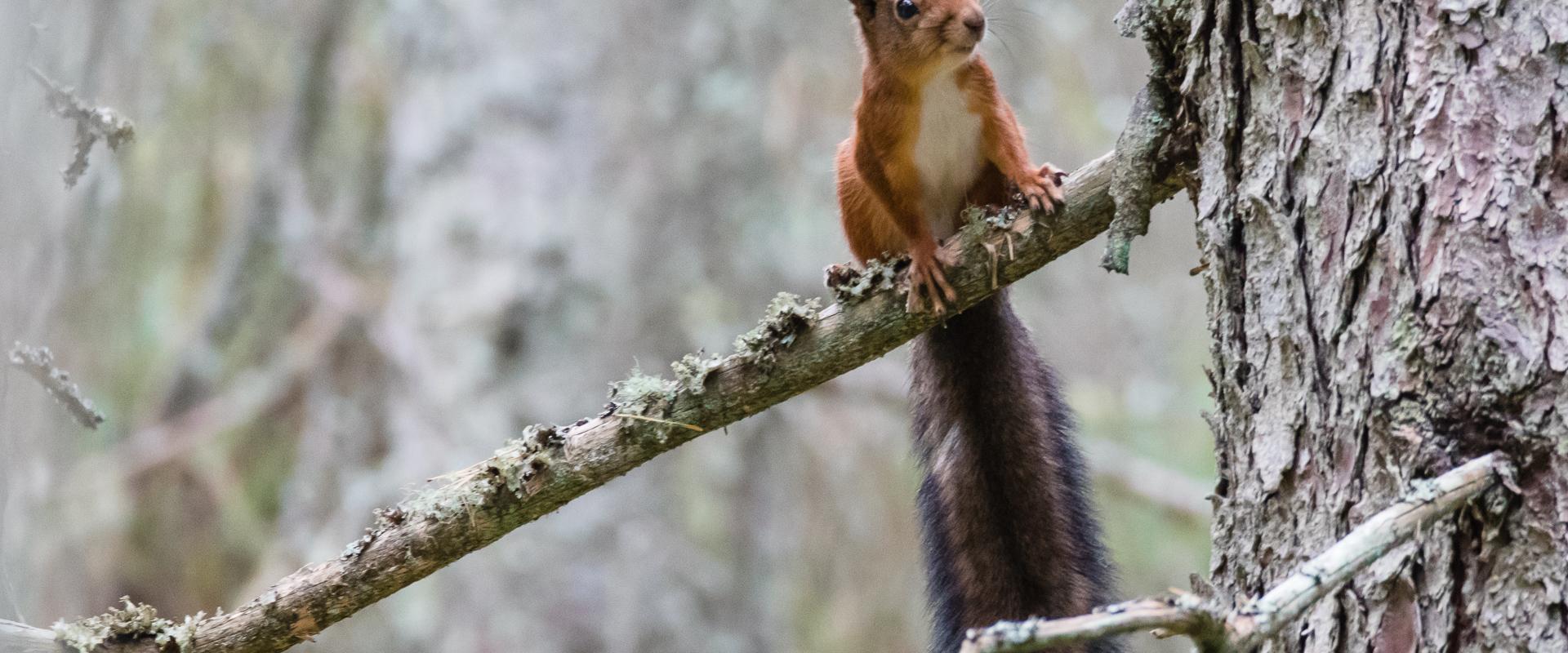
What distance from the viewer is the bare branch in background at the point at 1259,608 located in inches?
42.3

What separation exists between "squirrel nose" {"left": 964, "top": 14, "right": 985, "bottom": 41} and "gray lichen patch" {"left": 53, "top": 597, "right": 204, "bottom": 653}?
1642mm

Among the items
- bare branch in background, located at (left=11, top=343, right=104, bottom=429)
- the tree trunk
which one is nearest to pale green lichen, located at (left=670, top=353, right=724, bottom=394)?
the tree trunk

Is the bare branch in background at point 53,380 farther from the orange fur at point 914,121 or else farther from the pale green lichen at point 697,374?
the orange fur at point 914,121

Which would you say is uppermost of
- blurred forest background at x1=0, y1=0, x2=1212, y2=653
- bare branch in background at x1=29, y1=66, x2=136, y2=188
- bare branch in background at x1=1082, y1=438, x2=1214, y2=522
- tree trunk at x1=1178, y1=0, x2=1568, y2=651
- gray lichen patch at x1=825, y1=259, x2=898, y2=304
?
blurred forest background at x1=0, y1=0, x2=1212, y2=653

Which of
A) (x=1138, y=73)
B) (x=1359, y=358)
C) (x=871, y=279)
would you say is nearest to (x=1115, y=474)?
(x=1138, y=73)

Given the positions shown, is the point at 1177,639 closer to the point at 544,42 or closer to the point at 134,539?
the point at 544,42

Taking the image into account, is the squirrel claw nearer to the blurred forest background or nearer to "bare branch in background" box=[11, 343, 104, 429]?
"bare branch in background" box=[11, 343, 104, 429]

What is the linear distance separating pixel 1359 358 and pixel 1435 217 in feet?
0.55

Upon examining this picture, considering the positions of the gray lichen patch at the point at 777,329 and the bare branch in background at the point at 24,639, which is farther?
the gray lichen patch at the point at 777,329

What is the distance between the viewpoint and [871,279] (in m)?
2.01

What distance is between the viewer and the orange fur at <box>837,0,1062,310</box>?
8.25 ft

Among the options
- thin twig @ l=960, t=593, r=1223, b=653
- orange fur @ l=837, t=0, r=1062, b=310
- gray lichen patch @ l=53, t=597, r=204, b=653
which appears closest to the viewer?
thin twig @ l=960, t=593, r=1223, b=653

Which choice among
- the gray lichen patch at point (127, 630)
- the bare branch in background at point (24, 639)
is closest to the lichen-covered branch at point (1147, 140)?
the gray lichen patch at point (127, 630)

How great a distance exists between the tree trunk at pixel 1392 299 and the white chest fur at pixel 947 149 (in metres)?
0.87
